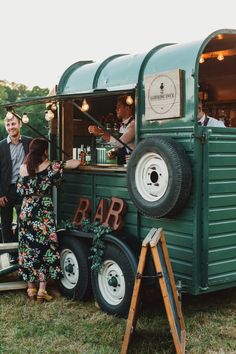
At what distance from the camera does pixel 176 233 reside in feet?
16.3

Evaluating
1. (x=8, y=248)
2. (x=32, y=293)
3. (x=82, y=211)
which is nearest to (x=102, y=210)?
(x=82, y=211)

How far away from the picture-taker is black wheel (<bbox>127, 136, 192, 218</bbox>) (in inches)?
184

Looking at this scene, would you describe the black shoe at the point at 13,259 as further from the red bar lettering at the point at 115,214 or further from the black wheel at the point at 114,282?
the red bar lettering at the point at 115,214

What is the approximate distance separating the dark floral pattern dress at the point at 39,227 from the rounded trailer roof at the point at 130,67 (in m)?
1.04

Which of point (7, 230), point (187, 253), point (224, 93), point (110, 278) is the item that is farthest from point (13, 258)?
point (224, 93)

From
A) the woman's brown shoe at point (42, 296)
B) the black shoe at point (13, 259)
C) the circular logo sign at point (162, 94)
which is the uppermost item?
the circular logo sign at point (162, 94)

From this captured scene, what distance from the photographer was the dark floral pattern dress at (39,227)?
5.84 m

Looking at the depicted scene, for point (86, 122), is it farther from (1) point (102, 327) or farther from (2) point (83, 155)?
(1) point (102, 327)

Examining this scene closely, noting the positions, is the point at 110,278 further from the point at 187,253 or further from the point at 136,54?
the point at 136,54

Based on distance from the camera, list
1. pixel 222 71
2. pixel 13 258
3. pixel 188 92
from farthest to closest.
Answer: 1. pixel 222 71
2. pixel 13 258
3. pixel 188 92

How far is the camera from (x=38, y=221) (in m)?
5.89

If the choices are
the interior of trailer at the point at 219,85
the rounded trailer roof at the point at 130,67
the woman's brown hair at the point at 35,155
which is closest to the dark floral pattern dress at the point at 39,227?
the woman's brown hair at the point at 35,155

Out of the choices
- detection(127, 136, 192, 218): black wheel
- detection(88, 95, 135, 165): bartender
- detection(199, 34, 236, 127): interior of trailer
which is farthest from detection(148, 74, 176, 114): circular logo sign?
detection(199, 34, 236, 127): interior of trailer

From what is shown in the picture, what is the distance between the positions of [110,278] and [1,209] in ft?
7.27
